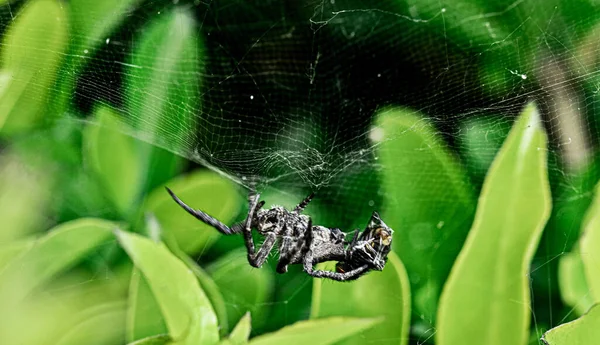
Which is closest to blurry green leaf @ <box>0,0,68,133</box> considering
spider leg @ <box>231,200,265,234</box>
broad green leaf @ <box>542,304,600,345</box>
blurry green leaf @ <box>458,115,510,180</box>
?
spider leg @ <box>231,200,265,234</box>

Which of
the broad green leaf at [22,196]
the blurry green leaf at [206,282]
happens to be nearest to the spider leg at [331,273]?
the blurry green leaf at [206,282]

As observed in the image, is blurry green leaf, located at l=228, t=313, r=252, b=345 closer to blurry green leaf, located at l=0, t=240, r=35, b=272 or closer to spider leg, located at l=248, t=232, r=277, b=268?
spider leg, located at l=248, t=232, r=277, b=268

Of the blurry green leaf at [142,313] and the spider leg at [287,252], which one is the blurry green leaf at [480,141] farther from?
the blurry green leaf at [142,313]

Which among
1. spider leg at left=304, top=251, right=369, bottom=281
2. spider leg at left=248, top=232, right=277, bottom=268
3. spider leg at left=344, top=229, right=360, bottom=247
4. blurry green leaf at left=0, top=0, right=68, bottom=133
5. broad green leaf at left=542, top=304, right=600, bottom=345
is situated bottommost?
broad green leaf at left=542, top=304, right=600, bottom=345

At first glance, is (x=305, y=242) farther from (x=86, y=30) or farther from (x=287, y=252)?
(x=86, y=30)

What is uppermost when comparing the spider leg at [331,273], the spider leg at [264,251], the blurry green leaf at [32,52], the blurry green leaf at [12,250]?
the blurry green leaf at [32,52]

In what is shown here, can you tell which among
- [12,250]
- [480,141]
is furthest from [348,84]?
[12,250]
